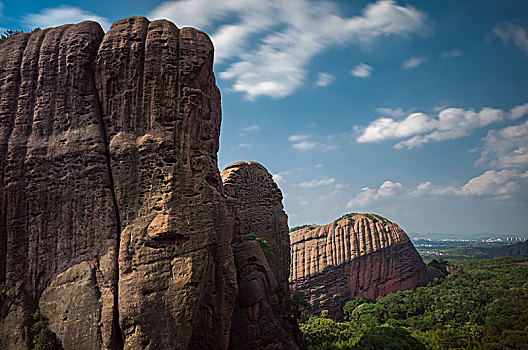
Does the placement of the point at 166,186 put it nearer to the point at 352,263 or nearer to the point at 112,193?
the point at 112,193

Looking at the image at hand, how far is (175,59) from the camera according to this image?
14453 millimetres

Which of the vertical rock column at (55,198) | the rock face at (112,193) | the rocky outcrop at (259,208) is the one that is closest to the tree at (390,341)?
the rocky outcrop at (259,208)

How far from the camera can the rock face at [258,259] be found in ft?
56.6

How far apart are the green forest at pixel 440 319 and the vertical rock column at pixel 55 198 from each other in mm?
19654

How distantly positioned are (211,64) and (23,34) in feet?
26.0

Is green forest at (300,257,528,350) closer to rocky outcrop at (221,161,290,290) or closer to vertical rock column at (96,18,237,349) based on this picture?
rocky outcrop at (221,161,290,290)

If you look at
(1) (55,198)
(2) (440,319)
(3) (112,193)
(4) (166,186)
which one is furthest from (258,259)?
(2) (440,319)

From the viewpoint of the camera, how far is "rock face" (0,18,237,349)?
12242 millimetres

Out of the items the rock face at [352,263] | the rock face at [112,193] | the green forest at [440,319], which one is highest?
the rock face at [112,193]

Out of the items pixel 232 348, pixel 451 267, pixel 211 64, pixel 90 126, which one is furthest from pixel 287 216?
pixel 451 267

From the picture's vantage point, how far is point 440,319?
1483 inches

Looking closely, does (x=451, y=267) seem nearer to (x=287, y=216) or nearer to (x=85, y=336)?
(x=287, y=216)

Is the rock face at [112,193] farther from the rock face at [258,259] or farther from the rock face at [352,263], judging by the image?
the rock face at [352,263]

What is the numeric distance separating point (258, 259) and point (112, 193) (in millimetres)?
9136
